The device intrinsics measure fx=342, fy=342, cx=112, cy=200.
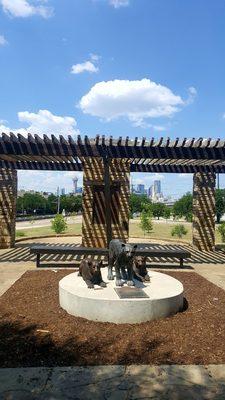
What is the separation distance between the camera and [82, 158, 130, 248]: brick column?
55.4 ft

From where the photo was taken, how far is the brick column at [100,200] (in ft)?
55.4

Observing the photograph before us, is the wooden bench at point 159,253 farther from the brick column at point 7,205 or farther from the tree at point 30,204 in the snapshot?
the tree at point 30,204

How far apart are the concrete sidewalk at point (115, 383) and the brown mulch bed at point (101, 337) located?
0.81 feet

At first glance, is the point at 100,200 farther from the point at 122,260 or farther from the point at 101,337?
the point at 101,337

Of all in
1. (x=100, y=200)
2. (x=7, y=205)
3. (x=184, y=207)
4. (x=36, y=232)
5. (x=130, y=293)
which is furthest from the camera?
(x=184, y=207)

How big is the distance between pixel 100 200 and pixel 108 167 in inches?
201

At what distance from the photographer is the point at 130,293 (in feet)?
23.2

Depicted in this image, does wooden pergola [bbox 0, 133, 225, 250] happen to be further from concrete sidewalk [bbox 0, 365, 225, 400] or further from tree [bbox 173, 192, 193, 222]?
tree [bbox 173, 192, 193, 222]

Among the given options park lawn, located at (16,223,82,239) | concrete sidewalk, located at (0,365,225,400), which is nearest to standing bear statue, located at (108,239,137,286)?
concrete sidewalk, located at (0,365,225,400)

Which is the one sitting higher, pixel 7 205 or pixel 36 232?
pixel 7 205

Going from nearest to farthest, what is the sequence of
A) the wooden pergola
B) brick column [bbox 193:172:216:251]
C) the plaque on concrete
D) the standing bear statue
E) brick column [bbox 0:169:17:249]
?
1. the plaque on concrete
2. the standing bear statue
3. the wooden pergola
4. brick column [bbox 0:169:17:249]
5. brick column [bbox 193:172:216:251]

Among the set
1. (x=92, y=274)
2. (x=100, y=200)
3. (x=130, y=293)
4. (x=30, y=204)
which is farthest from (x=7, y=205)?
(x=30, y=204)

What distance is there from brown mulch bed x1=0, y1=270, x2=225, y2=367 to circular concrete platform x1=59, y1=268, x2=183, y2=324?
0.15 m

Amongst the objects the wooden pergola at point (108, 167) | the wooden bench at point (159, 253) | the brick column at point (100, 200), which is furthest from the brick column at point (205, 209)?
the wooden bench at point (159, 253)
